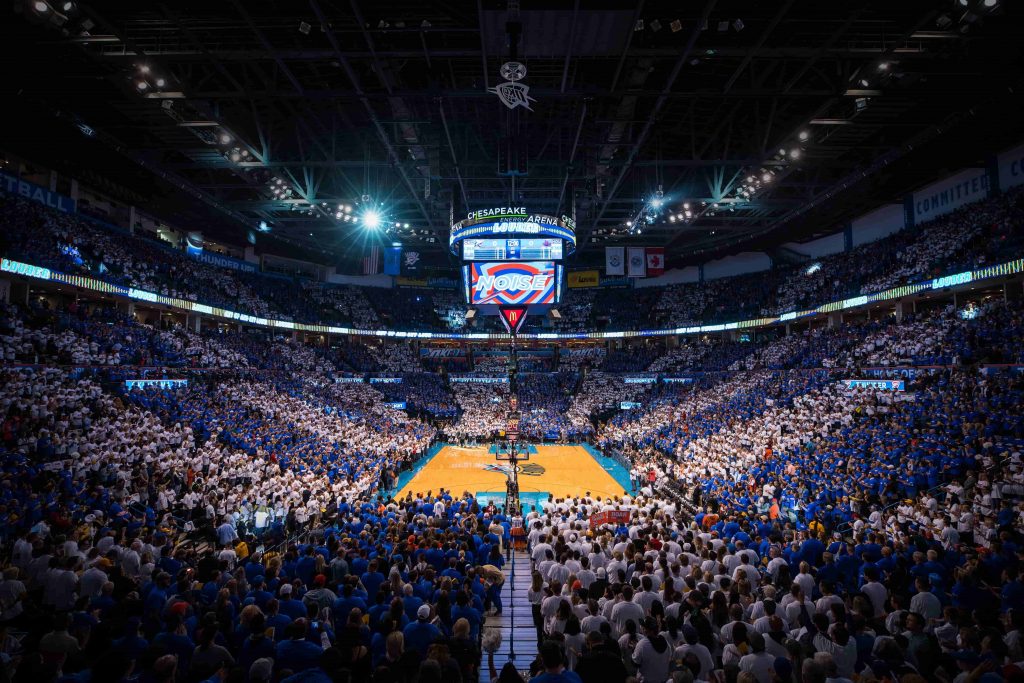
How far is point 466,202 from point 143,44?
52.3ft

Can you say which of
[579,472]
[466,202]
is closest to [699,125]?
[466,202]

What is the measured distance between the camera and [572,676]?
3875mm

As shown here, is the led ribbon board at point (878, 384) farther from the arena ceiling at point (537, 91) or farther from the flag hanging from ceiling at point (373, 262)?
the flag hanging from ceiling at point (373, 262)

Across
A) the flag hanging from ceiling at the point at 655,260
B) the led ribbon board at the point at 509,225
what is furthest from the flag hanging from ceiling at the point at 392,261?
the flag hanging from ceiling at the point at 655,260

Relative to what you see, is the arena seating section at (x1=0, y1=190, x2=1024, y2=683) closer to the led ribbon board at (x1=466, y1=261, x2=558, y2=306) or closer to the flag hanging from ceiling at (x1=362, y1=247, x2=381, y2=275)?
the flag hanging from ceiling at (x1=362, y1=247, x2=381, y2=275)

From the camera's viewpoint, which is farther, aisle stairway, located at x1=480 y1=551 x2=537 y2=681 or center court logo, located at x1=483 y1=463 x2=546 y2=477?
center court logo, located at x1=483 y1=463 x2=546 y2=477

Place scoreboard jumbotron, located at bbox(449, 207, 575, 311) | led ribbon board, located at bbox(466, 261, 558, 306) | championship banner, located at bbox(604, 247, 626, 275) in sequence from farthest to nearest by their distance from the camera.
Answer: championship banner, located at bbox(604, 247, 626, 275), led ribbon board, located at bbox(466, 261, 558, 306), scoreboard jumbotron, located at bbox(449, 207, 575, 311)

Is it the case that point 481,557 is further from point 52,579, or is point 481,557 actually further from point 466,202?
point 466,202

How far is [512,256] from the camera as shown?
2244 cm

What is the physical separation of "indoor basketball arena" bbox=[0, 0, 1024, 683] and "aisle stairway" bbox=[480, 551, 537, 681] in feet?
0.37

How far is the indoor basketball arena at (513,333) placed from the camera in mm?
5867

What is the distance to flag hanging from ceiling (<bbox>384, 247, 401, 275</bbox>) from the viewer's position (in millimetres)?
33531

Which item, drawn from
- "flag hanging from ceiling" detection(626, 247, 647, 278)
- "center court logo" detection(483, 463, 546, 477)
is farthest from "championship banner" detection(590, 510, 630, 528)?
"flag hanging from ceiling" detection(626, 247, 647, 278)

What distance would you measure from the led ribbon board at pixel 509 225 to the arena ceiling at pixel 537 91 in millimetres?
2724
